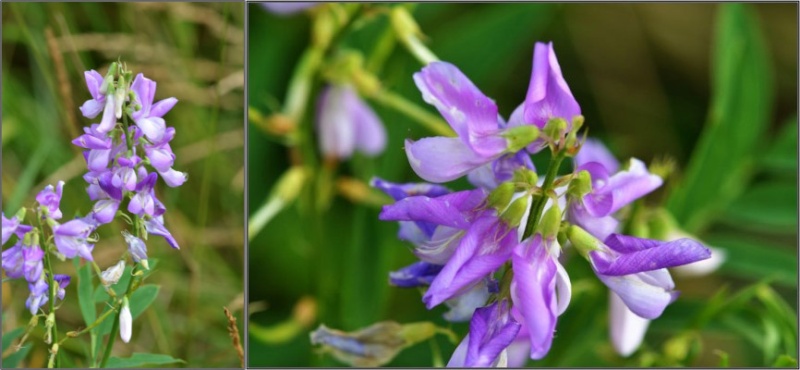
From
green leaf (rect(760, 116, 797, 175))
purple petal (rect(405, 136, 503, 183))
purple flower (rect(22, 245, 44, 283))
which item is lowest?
purple flower (rect(22, 245, 44, 283))

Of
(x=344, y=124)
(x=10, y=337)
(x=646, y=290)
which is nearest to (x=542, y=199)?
(x=646, y=290)

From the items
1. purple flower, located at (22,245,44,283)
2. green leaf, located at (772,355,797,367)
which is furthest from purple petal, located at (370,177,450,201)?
green leaf, located at (772,355,797,367)

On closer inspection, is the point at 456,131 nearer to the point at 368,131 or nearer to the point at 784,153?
the point at 368,131

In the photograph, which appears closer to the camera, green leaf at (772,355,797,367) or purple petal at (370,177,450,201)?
purple petal at (370,177,450,201)

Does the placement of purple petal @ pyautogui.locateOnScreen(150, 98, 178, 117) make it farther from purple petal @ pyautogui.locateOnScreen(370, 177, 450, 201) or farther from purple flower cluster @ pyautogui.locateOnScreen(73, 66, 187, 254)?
purple petal @ pyautogui.locateOnScreen(370, 177, 450, 201)

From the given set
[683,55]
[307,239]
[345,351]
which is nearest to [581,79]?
[683,55]

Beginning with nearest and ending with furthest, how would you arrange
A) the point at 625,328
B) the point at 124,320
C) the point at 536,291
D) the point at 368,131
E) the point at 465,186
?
the point at 536,291
the point at 124,320
the point at 625,328
the point at 465,186
the point at 368,131

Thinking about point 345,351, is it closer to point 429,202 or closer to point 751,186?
point 429,202
